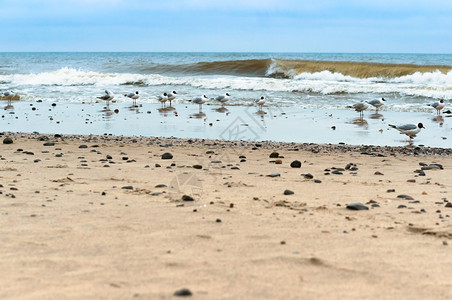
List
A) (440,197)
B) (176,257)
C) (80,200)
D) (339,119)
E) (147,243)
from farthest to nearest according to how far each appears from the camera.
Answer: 1. (339,119)
2. (440,197)
3. (80,200)
4. (147,243)
5. (176,257)

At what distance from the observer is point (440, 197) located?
→ 5648mm

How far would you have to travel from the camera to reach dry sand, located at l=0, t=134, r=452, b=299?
3166 millimetres

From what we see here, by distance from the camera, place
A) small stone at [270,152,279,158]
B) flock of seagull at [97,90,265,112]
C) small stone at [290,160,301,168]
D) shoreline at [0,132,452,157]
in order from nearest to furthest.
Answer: small stone at [290,160,301,168] → small stone at [270,152,279,158] → shoreline at [0,132,452,157] → flock of seagull at [97,90,265,112]

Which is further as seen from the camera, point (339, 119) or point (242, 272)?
point (339, 119)

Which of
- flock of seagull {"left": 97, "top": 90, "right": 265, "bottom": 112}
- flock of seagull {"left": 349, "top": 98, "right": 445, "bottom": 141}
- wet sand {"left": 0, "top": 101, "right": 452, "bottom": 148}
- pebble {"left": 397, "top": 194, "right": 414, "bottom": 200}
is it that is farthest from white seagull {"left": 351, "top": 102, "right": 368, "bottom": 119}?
pebble {"left": 397, "top": 194, "right": 414, "bottom": 200}

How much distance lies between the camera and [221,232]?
4.21 m

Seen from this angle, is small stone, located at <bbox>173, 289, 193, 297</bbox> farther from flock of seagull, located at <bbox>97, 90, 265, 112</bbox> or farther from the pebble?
flock of seagull, located at <bbox>97, 90, 265, 112</bbox>

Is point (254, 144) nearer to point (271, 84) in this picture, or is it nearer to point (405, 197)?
point (405, 197)

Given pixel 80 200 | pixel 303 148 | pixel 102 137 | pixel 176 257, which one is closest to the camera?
pixel 176 257

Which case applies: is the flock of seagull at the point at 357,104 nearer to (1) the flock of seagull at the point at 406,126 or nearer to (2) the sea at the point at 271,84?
(1) the flock of seagull at the point at 406,126

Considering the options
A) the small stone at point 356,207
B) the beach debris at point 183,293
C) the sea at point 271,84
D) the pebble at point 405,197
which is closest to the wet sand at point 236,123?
the sea at point 271,84

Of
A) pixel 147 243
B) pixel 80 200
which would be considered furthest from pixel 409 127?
pixel 147 243

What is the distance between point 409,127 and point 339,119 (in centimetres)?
364

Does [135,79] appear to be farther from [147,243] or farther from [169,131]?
[147,243]
